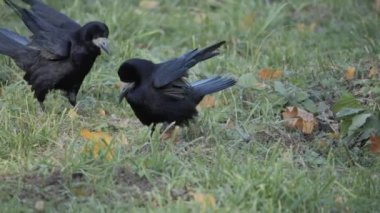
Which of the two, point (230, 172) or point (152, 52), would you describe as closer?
point (230, 172)

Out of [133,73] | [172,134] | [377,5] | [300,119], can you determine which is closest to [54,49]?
[133,73]

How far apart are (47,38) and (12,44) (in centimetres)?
35

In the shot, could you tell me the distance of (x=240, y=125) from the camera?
251 inches

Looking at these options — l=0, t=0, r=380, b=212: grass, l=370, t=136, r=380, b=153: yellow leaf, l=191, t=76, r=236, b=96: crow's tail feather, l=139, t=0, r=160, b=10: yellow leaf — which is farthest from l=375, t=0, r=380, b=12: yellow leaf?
l=370, t=136, r=380, b=153: yellow leaf

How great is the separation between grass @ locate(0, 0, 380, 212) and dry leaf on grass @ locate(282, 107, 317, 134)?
57 mm

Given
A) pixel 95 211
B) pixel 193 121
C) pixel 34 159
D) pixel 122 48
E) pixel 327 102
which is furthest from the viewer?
pixel 122 48

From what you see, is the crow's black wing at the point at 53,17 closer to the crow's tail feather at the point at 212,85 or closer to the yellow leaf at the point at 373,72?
the crow's tail feather at the point at 212,85

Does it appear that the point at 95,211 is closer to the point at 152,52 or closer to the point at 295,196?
the point at 295,196

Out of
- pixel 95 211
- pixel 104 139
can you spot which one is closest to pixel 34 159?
pixel 104 139

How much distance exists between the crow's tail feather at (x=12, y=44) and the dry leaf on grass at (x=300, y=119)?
6.77 feet

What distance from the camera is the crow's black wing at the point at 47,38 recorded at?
21.7 ft

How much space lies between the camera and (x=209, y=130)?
6172 mm

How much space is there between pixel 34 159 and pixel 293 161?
5.14 ft

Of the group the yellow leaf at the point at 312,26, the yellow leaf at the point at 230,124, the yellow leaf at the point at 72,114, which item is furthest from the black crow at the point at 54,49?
the yellow leaf at the point at 312,26
